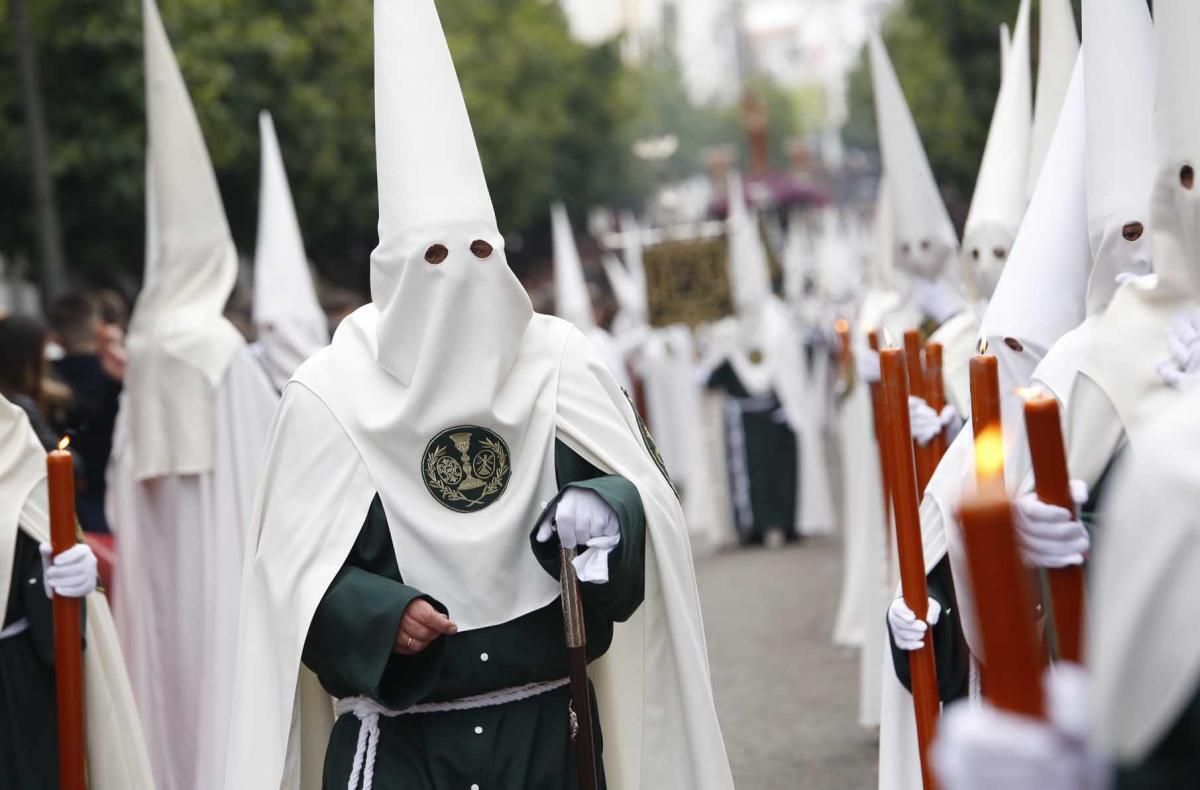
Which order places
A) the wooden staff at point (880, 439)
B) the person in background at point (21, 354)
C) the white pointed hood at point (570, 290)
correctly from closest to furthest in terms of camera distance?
the person in background at point (21, 354) < the wooden staff at point (880, 439) < the white pointed hood at point (570, 290)

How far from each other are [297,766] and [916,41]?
37.5 metres

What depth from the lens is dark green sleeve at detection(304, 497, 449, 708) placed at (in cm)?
413

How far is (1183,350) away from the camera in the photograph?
350 cm

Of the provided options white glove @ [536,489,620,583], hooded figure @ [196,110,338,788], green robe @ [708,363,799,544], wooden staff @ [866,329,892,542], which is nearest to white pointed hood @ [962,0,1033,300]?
wooden staff @ [866,329,892,542]

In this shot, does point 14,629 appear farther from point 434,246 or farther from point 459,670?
point 434,246

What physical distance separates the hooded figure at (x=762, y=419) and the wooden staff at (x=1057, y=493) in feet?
41.4

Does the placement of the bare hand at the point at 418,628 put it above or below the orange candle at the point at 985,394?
below

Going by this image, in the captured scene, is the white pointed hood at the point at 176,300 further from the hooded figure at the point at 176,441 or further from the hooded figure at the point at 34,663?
the hooded figure at the point at 34,663

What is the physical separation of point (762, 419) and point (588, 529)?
12048 millimetres

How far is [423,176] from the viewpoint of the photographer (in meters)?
4.61

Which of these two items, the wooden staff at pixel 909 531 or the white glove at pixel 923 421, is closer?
the wooden staff at pixel 909 531

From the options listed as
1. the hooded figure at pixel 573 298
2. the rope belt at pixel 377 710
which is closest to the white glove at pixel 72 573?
the rope belt at pixel 377 710

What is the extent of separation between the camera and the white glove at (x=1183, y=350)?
11.4ft

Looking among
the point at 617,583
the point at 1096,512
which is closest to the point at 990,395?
the point at 1096,512
